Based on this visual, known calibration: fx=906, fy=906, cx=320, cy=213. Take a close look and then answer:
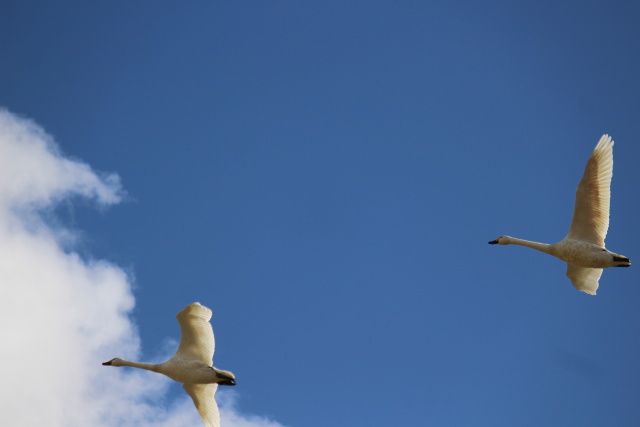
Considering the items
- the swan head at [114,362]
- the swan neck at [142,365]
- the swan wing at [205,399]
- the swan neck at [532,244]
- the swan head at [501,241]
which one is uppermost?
the swan head at [501,241]

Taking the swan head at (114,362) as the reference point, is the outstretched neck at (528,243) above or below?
above

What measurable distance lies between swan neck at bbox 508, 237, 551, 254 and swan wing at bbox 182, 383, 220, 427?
13366 millimetres

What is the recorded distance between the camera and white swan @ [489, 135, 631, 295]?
34.0 meters

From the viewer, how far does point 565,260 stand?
115ft

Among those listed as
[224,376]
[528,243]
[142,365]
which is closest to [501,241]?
[528,243]

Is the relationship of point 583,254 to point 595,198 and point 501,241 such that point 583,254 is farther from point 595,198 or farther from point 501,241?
point 501,241

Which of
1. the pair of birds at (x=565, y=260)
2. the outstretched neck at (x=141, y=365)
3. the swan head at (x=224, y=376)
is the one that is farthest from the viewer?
the outstretched neck at (x=141, y=365)

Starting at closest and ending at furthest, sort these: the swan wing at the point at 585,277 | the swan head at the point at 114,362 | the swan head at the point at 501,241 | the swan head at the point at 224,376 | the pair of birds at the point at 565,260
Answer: the swan head at the point at 224,376
the pair of birds at the point at 565,260
the swan wing at the point at 585,277
the swan head at the point at 114,362
the swan head at the point at 501,241

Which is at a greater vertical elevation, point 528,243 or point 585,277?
point 528,243

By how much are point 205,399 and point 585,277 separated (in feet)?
51.5

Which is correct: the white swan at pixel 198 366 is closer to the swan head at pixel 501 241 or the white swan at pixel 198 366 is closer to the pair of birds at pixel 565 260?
the pair of birds at pixel 565 260

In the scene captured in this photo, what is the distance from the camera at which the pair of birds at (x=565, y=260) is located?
33844 millimetres

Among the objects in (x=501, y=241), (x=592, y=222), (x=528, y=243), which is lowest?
(x=592, y=222)

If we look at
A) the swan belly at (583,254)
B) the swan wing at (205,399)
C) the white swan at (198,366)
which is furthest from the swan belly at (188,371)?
the swan belly at (583,254)
